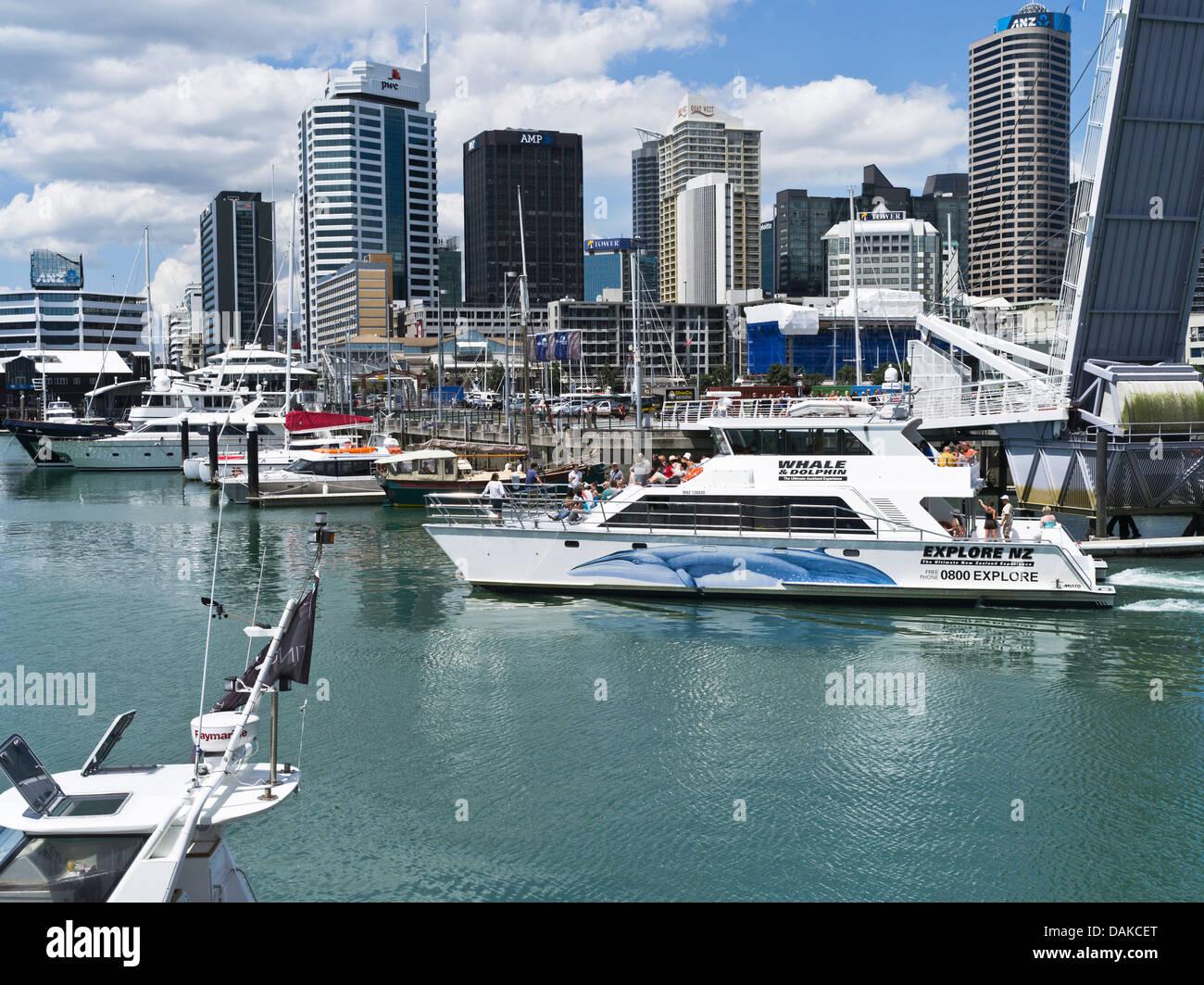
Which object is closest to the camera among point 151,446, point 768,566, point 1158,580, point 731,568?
point 768,566

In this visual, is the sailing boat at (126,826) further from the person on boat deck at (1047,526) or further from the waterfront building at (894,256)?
the waterfront building at (894,256)

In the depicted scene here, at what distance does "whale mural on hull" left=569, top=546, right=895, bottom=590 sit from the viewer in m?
23.9

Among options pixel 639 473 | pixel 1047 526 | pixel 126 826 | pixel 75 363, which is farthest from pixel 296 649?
pixel 75 363

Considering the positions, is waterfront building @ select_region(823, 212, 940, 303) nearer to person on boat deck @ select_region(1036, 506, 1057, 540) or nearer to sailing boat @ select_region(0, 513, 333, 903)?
person on boat deck @ select_region(1036, 506, 1057, 540)

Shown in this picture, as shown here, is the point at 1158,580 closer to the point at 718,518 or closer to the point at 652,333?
the point at 718,518

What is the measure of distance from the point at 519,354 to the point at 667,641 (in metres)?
138

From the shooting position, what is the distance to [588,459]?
5397cm

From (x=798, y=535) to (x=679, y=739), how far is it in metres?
9.62

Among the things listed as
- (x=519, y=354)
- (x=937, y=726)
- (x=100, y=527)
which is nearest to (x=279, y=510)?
(x=100, y=527)

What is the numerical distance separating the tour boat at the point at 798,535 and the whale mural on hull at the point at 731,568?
29mm

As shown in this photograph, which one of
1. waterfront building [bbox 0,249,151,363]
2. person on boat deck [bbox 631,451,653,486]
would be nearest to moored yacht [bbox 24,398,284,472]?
person on boat deck [bbox 631,451,653,486]

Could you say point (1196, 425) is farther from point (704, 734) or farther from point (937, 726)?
point (704, 734)

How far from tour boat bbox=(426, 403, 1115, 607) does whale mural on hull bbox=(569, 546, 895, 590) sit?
0.03m

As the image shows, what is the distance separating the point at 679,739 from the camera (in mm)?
15320
